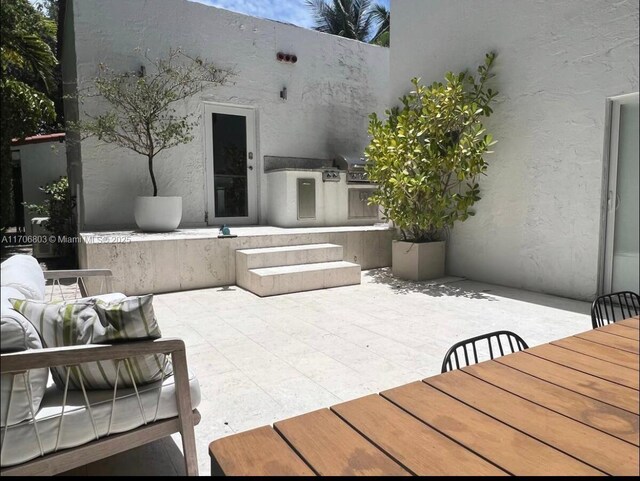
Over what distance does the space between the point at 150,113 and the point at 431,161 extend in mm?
3803

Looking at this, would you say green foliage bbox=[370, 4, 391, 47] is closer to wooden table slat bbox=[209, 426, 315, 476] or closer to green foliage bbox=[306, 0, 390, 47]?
green foliage bbox=[306, 0, 390, 47]

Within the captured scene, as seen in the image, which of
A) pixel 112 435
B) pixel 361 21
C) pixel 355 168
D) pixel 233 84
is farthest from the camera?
pixel 361 21

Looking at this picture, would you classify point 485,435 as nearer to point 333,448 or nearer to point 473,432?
point 473,432

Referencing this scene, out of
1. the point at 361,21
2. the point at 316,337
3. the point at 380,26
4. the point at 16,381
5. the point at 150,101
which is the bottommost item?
the point at 316,337

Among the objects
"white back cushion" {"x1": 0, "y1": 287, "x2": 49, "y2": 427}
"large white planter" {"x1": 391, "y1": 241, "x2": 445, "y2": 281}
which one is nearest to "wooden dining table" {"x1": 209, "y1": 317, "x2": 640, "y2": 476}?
"white back cushion" {"x1": 0, "y1": 287, "x2": 49, "y2": 427}

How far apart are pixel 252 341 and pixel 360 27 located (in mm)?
15349

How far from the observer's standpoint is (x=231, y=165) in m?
7.43

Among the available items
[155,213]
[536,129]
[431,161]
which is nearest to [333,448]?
[431,161]

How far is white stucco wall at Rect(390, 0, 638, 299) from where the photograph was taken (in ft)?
13.7

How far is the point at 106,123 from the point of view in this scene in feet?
19.0

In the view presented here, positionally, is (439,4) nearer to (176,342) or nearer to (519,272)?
(519,272)

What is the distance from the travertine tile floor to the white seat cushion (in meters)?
0.34

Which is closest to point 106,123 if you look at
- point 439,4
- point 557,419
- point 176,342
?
point 439,4

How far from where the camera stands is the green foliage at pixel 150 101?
5.85 m
